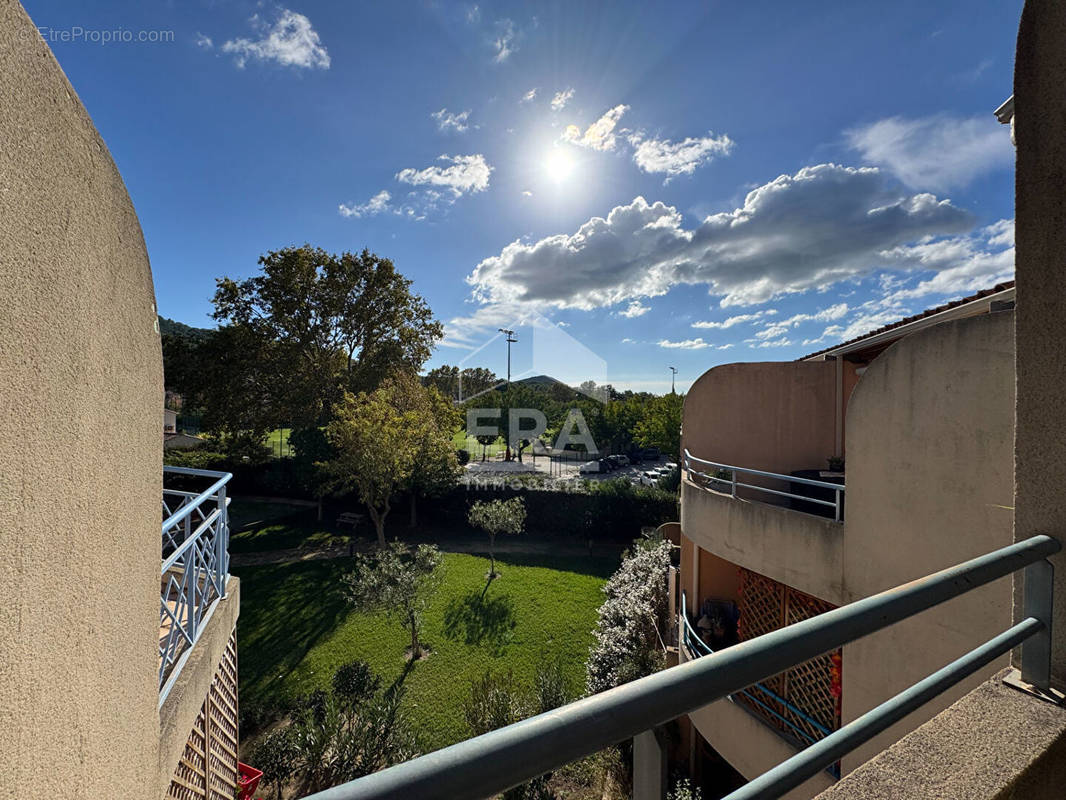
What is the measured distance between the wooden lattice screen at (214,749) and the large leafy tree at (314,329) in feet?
61.2

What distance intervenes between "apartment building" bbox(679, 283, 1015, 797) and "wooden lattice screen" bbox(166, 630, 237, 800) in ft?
15.6

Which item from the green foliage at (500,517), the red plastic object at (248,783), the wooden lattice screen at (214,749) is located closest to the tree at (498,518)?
the green foliage at (500,517)

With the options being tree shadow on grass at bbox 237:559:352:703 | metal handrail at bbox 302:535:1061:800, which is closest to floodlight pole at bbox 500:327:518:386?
tree shadow on grass at bbox 237:559:352:703

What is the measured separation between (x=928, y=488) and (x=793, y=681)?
10.8ft

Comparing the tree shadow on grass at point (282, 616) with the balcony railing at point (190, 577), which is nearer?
the balcony railing at point (190, 577)

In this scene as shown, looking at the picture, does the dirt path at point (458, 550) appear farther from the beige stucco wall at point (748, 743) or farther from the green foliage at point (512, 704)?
Result: the beige stucco wall at point (748, 743)

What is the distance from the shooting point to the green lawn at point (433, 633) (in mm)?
9836

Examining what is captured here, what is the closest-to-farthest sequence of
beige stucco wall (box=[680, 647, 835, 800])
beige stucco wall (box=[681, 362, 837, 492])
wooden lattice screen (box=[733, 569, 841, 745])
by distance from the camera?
beige stucco wall (box=[680, 647, 835, 800]) < wooden lattice screen (box=[733, 569, 841, 745]) < beige stucco wall (box=[681, 362, 837, 492])

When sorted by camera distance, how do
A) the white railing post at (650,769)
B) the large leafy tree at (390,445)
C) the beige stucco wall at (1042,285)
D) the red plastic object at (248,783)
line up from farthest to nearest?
the large leafy tree at (390,445)
the red plastic object at (248,783)
the beige stucco wall at (1042,285)
the white railing post at (650,769)

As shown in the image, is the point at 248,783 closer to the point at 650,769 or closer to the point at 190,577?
the point at 190,577

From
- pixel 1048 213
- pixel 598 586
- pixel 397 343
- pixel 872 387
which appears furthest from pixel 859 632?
pixel 397 343

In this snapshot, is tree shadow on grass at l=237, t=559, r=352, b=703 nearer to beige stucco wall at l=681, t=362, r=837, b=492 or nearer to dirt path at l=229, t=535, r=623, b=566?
dirt path at l=229, t=535, r=623, b=566

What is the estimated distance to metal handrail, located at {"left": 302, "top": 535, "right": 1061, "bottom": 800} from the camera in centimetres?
50

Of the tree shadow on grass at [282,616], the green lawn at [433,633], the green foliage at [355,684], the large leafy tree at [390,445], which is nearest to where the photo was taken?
the green foliage at [355,684]
